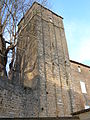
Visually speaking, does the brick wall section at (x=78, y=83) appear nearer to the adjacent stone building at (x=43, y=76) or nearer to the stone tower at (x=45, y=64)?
the adjacent stone building at (x=43, y=76)

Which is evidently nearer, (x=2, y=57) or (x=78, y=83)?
(x=2, y=57)

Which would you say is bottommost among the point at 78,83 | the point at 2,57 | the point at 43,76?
the point at 43,76

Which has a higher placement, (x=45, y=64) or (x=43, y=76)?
(x=45, y=64)

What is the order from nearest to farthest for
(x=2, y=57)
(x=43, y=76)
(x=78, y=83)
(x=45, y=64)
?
(x=43, y=76), (x=2, y=57), (x=45, y=64), (x=78, y=83)

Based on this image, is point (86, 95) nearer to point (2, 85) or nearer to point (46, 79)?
point (46, 79)

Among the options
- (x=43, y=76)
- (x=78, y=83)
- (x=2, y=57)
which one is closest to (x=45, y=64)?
(x=43, y=76)

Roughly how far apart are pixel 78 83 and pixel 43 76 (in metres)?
4.90

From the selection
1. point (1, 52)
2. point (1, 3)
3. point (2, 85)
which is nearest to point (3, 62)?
point (1, 52)

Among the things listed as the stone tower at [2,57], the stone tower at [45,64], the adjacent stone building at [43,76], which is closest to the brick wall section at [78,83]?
the adjacent stone building at [43,76]

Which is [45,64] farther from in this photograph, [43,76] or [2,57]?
[2,57]

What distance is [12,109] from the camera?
927 centimetres

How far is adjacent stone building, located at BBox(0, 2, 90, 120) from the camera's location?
32.2ft

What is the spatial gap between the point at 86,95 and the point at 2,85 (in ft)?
29.3

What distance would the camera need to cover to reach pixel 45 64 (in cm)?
1234
